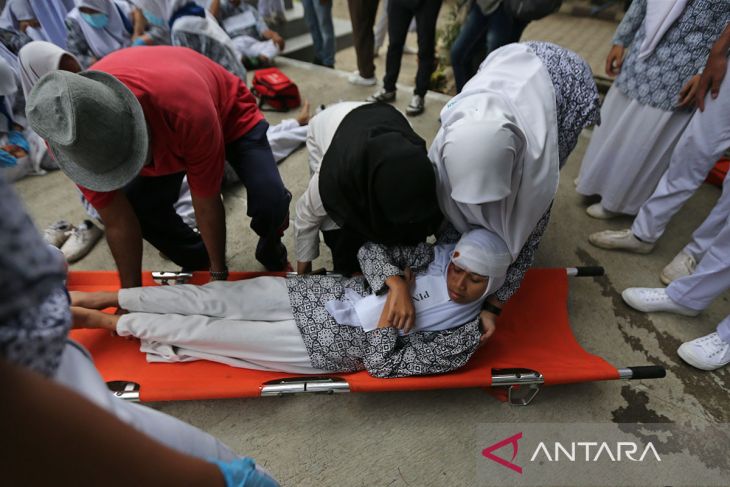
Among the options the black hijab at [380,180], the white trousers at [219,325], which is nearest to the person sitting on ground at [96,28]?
the white trousers at [219,325]

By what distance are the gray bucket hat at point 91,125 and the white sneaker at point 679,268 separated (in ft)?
9.05

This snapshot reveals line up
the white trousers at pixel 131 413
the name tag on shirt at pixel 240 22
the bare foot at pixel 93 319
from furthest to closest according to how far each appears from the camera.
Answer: the name tag on shirt at pixel 240 22
the bare foot at pixel 93 319
the white trousers at pixel 131 413

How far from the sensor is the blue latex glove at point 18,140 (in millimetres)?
2874

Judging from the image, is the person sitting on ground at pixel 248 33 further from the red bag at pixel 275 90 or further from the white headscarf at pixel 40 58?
the white headscarf at pixel 40 58

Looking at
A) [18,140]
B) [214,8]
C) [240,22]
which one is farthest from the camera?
[240,22]

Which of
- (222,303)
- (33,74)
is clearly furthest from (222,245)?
(33,74)

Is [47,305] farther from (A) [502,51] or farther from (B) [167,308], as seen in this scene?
(A) [502,51]

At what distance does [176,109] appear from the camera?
1439 millimetres

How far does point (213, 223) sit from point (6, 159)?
2017 mm

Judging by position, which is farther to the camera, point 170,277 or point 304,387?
point 170,277

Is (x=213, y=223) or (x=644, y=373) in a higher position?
(x=213, y=223)

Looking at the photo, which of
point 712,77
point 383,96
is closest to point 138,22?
point 383,96

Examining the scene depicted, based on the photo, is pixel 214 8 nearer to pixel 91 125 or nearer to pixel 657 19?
pixel 91 125

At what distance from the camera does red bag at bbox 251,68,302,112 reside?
3.82 metres
